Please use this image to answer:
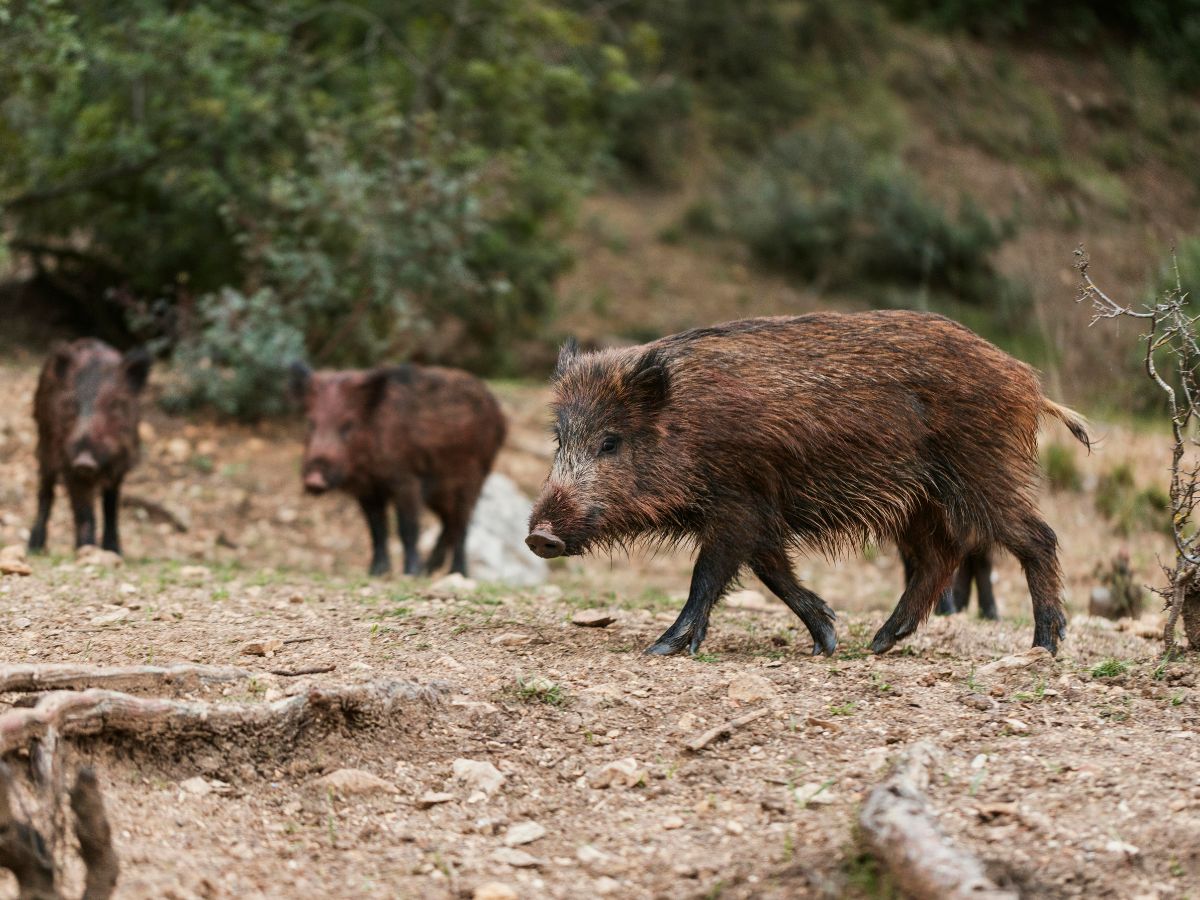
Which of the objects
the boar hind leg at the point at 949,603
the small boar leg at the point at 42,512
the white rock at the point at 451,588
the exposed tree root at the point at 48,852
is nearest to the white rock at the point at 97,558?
the small boar leg at the point at 42,512

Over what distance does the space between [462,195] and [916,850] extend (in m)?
10.7

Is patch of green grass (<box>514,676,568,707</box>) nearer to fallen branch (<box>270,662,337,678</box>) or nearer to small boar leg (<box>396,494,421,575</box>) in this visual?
fallen branch (<box>270,662,337,678</box>)

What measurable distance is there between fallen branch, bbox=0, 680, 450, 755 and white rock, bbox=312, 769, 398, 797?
0.76 ft

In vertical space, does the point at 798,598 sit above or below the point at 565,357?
below

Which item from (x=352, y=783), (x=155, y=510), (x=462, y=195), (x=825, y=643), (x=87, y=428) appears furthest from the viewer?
(x=462, y=195)

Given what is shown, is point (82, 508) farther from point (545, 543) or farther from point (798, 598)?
point (798, 598)

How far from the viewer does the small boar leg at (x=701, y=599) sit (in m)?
5.48

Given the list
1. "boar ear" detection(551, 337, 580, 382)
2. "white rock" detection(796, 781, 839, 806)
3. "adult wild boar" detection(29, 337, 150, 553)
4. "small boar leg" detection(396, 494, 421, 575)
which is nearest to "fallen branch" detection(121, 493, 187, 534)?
"adult wild boar" detection(29, 337, 150, 553)

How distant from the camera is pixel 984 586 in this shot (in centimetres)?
768

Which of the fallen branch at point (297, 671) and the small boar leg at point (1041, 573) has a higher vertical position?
the small boar leg at point (1041, 573)

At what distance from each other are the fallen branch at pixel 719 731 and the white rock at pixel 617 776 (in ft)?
0.69

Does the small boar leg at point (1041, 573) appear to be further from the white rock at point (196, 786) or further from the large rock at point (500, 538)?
the large rock at point (500, 538)

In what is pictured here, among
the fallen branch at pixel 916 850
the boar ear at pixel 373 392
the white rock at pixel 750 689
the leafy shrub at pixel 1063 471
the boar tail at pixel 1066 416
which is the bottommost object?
the white rock at pixel 750 689

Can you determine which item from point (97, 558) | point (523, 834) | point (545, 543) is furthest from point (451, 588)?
point (523, 834)
